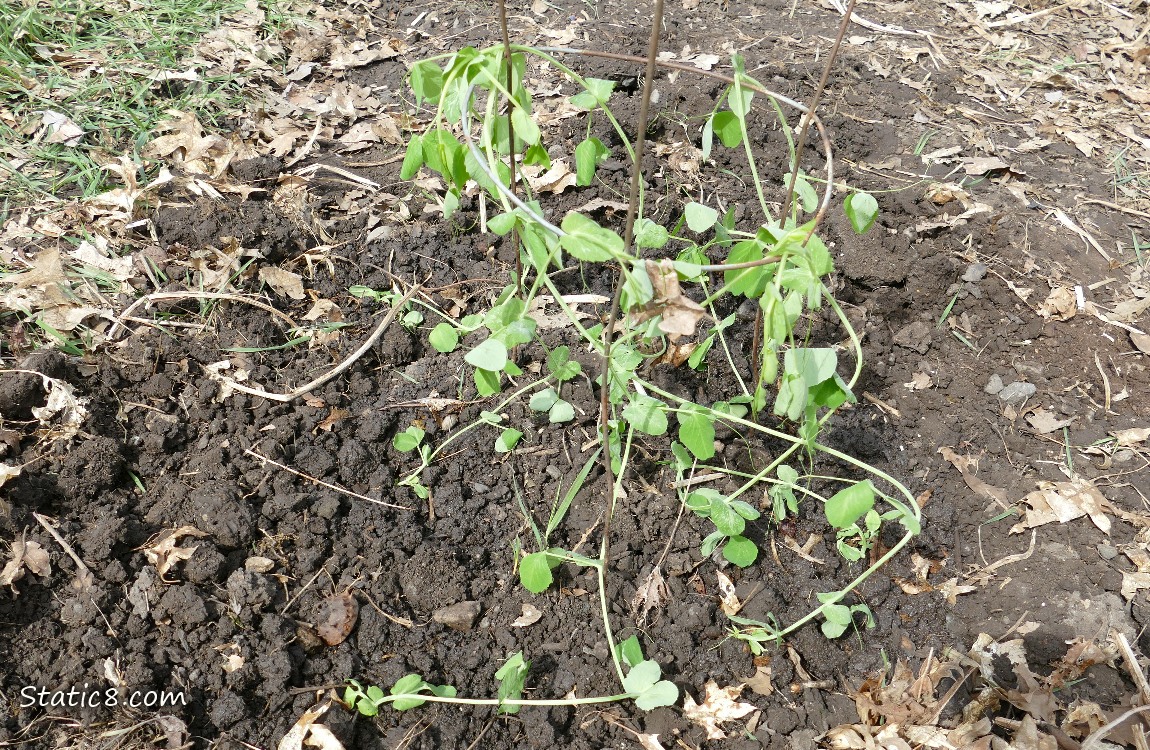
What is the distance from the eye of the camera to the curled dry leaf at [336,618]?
197 cm

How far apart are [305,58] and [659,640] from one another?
3.38 meters

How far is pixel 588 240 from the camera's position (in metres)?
1.40

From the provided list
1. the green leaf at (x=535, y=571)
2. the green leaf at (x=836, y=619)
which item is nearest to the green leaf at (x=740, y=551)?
the green leaf at (x=836, y=619)

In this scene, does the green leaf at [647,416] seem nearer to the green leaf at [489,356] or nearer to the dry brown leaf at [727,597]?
the green leaf at [489,356]

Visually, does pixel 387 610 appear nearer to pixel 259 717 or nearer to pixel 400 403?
pixel 259 717

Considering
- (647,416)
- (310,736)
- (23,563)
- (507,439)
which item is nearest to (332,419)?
(507,439)

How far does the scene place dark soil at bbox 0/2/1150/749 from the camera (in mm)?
1879

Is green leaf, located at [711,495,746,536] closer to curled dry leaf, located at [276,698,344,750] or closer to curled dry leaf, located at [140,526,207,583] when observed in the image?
curled dry leaf, located at [276,698,344,750]

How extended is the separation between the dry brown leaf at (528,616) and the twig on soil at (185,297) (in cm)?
131

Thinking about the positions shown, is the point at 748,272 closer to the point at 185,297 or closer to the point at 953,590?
the point at 953,590

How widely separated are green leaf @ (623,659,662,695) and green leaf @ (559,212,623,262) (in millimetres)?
994

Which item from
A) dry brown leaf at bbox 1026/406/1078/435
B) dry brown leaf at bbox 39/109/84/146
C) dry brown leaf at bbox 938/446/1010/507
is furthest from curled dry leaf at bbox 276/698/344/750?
dry brown leaf at bbox 39/109/84/146

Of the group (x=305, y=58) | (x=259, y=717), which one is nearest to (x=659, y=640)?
(x=259, y=717)

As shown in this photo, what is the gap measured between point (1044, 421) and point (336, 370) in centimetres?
241
